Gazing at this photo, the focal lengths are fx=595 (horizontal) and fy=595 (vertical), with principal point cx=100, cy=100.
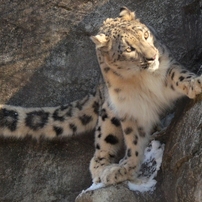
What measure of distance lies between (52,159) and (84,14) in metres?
1.43

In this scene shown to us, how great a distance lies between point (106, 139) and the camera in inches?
188

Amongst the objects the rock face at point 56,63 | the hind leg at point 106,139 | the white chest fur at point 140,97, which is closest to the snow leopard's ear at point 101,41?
the white chest fur at point 140,97

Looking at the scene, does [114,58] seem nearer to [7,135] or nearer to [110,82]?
[110,82]

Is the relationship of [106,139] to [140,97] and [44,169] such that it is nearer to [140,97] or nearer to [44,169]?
[140,97]

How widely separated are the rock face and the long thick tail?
4.8 inches

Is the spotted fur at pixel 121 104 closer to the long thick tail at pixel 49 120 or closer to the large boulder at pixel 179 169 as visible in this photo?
the long thick tail at pixel 49 120

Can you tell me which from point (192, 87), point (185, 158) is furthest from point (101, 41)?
point (185, 158)

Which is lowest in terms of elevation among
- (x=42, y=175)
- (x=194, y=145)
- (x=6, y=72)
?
(x=42, y=175)

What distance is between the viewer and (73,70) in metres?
Answer: 5.46

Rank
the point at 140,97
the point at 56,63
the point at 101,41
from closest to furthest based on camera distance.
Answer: the point at 101,41 → the point at 140,97 → the point at 56,63

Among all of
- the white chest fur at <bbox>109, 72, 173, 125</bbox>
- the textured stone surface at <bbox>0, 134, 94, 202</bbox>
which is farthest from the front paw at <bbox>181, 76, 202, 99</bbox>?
the textured stone surface at <bbox>0, 134, 94, 202</bbox>

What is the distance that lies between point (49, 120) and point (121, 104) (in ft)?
2.47

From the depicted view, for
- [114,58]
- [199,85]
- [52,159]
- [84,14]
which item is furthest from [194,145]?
[84,14]

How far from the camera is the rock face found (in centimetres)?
499
